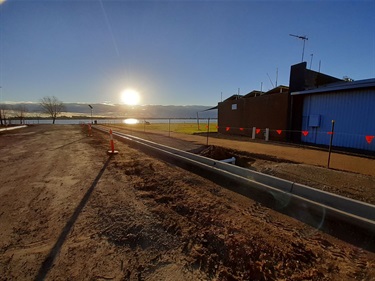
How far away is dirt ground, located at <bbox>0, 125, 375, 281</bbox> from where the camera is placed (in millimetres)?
2273

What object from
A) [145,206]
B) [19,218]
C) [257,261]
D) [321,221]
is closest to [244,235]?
[257,261]

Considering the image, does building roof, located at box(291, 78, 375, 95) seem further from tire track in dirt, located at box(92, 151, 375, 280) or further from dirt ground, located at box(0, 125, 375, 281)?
tire track in dirt, located at box(92, 151, 375, 280)

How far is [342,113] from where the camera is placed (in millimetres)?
13422

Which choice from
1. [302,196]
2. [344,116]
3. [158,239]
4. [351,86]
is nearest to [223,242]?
[158,239]

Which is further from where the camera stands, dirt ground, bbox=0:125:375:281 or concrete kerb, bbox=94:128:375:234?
concrete kerb, bbox=94:128:375:234

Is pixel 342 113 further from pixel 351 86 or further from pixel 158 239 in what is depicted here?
pixel 158 239

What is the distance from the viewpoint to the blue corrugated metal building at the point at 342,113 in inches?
471


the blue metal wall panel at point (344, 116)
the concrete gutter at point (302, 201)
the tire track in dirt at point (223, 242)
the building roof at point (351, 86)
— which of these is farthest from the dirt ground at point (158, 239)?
the building roof at point (351, 86)

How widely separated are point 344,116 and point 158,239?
15.8 metres

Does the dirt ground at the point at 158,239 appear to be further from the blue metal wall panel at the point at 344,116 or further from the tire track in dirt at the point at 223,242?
the blue metal wall panel at the point at 344,116

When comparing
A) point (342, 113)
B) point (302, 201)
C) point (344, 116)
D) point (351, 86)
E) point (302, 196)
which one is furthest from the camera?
point (342, 113)

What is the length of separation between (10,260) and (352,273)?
4248 mm

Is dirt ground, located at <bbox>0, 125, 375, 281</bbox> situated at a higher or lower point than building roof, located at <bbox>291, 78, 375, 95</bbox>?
lower

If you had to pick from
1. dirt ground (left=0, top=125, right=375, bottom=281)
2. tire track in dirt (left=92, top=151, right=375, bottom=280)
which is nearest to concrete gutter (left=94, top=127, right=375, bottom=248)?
dirt ground (left=0, top=125, right=375, bottom=281)
